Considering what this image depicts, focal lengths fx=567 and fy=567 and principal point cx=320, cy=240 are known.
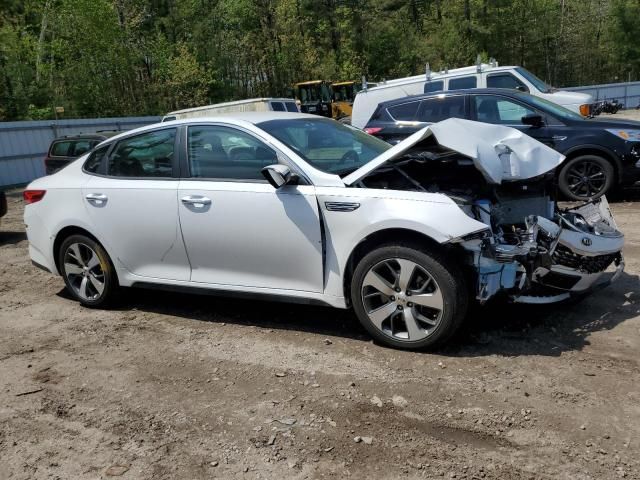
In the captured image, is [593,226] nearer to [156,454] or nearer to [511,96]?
[156,454]

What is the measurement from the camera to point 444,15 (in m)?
48.3

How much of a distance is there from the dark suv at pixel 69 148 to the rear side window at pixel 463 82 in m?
7.95

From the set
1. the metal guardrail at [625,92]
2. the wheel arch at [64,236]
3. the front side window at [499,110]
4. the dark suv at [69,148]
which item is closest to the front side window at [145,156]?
the wheel arch at [64,236]

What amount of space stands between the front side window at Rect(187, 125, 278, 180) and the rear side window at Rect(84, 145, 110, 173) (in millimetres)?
1090

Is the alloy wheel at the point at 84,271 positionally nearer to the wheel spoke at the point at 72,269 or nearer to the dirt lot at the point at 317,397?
the wheel spoke at the point at 72,269

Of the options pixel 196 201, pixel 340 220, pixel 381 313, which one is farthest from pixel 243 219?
pixel 381 313

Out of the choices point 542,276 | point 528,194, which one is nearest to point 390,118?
point 528,194

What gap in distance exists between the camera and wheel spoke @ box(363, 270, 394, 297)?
12.7 feet

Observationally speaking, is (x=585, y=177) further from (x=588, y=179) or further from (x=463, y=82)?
(x=463, y=82)

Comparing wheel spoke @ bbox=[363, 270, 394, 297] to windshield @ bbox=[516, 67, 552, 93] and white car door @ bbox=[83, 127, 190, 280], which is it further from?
windshield @ bbox=[516, 67, 552, 93]

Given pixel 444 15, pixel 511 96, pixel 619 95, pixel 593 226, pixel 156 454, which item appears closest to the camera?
pixel 156 454

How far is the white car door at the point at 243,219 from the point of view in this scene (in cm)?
411

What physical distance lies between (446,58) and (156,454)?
47.1 metres

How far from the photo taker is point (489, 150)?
4.07 m
